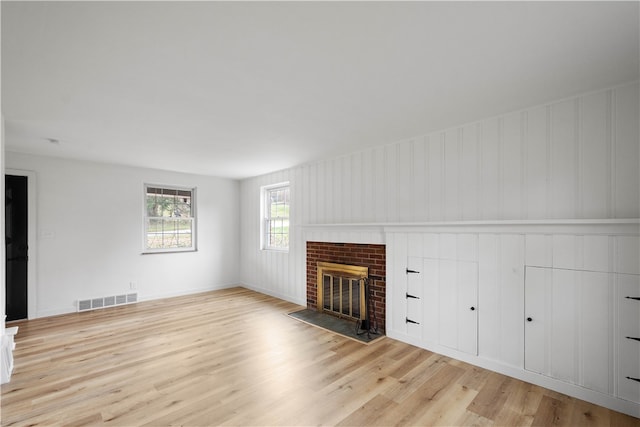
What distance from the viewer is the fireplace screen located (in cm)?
408

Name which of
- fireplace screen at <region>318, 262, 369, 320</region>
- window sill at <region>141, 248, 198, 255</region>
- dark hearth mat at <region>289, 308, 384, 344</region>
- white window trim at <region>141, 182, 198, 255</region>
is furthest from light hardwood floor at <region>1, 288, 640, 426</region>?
white window trim at <region>141, 182, 198, 255</region>

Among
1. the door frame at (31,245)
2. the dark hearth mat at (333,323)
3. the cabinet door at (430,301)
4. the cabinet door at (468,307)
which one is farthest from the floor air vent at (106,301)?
the cabinet door at (468,307)

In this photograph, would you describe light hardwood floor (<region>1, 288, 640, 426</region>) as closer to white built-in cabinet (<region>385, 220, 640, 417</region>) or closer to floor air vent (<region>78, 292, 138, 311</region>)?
white built-in cabinet (<region>385, 220, 640, 417</region>)

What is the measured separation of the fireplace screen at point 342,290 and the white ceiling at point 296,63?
78.0 inches

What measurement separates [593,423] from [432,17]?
2847mm

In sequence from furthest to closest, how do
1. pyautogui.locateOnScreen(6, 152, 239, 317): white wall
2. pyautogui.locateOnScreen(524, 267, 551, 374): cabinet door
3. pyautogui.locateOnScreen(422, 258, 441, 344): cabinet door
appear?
pyautogui.locateOnScreen(6, 152, 239, 317): white wall < pyautogui.locateOnScreen(422, 258, 441, 344): cabinet door < pyautogui.locateOnScreen(524, 267, 551, 374): cabinet door

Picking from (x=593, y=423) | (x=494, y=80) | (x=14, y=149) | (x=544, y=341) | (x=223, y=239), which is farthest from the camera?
(x=223, y=239)

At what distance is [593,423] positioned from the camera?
6.80 feet

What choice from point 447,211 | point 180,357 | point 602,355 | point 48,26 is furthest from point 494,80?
point 180,357

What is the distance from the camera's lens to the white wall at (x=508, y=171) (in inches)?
93.4

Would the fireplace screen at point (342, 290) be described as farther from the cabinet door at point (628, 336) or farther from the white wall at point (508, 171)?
the cabinet door at point (628, 336)

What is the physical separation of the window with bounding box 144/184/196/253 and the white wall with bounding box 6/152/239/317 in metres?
0.15

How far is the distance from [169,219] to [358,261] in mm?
3895

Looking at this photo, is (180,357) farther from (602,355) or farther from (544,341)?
(602,355)
